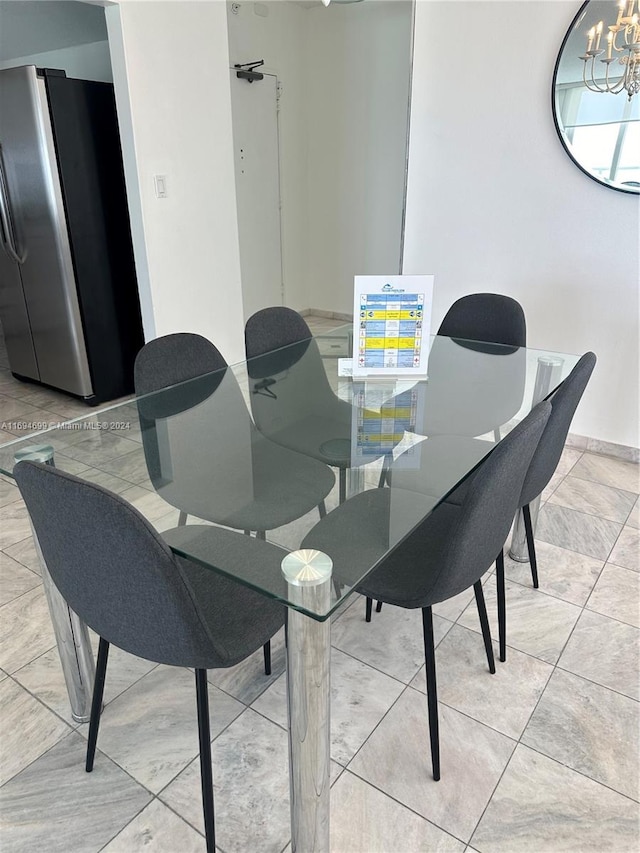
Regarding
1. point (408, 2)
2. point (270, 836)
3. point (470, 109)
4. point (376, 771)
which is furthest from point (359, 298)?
point (408, 2)

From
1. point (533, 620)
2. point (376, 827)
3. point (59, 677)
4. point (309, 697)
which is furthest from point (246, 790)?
point (533, 620)

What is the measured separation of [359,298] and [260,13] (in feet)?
13.4

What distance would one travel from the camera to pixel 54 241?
3410mm

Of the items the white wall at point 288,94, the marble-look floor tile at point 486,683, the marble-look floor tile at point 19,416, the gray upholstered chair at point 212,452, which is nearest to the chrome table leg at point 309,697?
the gray upholstered chair at point 212,452

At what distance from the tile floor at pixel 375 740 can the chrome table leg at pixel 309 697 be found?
0.22 metres

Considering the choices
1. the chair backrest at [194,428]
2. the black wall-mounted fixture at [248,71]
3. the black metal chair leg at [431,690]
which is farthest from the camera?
the black wall-mounted fixture at [248,71]

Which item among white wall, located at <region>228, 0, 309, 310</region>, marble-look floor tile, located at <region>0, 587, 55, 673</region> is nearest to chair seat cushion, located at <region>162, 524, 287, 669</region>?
marble-look floor tile, located at <region>0, 587, 55, 673</region>

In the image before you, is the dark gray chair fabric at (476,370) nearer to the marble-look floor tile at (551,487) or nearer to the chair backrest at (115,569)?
the marble-look floor tile at (551,487)

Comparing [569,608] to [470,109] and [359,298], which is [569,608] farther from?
[470,109]

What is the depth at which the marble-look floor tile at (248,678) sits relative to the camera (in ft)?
5.51

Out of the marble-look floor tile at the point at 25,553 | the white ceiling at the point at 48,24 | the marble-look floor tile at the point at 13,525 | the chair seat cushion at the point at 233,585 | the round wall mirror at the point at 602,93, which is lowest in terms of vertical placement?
the marble-look floor tile at the point at 25,553

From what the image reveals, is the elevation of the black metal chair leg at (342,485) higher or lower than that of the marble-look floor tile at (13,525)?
higher

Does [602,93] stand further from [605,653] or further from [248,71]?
[248,71]

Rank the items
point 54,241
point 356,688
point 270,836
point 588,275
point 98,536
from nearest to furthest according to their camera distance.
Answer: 1. point 98,536
2. point 270,836
3. point 356,688
4. point 588,275
5. point 54,241
